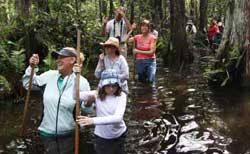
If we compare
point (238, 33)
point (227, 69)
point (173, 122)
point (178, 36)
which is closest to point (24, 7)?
point (178, 36)

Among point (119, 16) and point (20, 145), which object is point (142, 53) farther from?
point (20, 145)

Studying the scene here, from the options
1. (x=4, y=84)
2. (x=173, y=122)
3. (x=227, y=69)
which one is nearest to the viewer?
(x=173, y=122)

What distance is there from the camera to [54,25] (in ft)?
62.0

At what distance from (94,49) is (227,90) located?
30.1ft

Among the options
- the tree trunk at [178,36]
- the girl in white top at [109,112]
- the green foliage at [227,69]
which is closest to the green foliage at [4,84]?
the green foliage at [227,69]

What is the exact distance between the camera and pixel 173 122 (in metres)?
10.6

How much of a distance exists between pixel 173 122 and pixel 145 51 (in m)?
3.29

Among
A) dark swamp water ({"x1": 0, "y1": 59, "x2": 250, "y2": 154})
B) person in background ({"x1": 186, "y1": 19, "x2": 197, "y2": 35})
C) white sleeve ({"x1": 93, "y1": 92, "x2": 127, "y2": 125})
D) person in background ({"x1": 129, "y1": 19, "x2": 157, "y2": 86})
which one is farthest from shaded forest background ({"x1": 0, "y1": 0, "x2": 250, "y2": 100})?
white sleeve ({"x1": 93, "y1": 92, "x2": 127, "y2": 125})

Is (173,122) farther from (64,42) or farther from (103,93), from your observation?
(64,42)

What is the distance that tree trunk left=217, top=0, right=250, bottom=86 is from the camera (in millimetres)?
13484

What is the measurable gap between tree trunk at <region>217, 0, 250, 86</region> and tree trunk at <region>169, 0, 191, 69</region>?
6810 millimetres

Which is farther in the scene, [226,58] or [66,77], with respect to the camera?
[226,58]

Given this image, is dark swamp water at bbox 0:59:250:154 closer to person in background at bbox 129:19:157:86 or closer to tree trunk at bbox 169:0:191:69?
person in background at bbox 129:19:157:86

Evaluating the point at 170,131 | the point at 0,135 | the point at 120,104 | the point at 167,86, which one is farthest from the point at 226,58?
the point at 120,104
